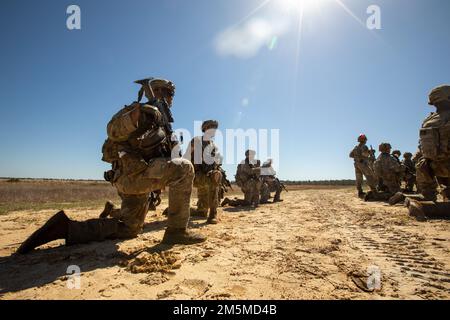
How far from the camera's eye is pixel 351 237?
391 cm

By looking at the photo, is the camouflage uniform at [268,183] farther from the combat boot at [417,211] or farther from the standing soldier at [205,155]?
the combat boot at [417,211]

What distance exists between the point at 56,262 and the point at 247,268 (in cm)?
205

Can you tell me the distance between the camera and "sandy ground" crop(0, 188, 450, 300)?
6.54ft

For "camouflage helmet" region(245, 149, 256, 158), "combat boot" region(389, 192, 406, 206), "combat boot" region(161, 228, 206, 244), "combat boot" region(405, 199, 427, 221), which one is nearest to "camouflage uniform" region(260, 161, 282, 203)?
"camouflage helmet" region(245, 149, 256, 158)

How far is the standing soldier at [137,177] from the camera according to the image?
3.36 meters

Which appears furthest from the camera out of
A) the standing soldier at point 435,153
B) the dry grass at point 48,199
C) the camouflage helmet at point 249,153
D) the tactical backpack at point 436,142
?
the camouflage helmet at point 249,153

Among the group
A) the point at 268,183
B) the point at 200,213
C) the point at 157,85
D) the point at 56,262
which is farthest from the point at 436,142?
the point at 268,183

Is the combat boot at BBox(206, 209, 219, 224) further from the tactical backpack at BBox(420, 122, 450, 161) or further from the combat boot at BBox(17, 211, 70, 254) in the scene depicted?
the tactical backpack at BBox(420, 122, 450, 161)

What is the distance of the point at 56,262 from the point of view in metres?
2.78

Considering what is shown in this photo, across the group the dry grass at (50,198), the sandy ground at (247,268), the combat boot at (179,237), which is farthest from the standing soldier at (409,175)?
the combat boot at (179,237)

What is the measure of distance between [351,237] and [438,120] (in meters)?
3.89

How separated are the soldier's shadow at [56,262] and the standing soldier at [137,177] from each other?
0.18 metres
